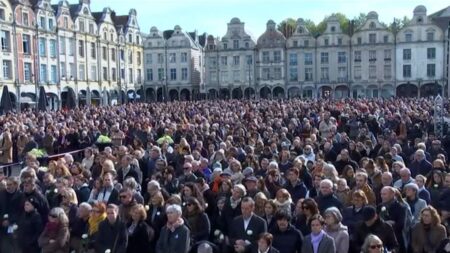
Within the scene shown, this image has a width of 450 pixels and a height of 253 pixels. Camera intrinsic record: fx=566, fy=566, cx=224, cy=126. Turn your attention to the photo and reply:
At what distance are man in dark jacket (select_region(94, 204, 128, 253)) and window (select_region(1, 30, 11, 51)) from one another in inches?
1749

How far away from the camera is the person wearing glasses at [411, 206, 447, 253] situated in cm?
739

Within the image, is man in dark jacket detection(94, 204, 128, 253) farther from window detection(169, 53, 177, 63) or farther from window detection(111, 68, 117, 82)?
window detection(169, 53, 177, 63)

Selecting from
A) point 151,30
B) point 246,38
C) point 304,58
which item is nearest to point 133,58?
point 151,30

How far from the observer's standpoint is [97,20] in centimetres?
6419

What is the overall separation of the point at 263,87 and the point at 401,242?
202 ft

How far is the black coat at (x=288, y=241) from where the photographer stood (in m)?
7.25

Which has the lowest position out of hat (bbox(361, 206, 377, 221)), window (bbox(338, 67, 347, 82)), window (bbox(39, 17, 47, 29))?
hat (bbox(361, 206, 377, 221))

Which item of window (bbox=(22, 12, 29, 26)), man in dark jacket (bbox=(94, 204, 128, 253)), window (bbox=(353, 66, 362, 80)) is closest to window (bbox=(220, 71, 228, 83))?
window (bbox=(353, 66, 362, 80))

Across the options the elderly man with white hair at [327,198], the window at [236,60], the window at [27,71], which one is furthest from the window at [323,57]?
the elderly man with white hair at [327,198]

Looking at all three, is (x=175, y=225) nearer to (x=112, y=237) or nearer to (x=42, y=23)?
(x=112, y=237)

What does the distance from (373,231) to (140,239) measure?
312 cm

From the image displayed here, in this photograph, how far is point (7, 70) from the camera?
48406 mm

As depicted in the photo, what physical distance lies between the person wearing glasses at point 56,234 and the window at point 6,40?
44.1 meters

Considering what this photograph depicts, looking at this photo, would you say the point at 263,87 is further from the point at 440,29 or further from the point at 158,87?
the point at 440,29
